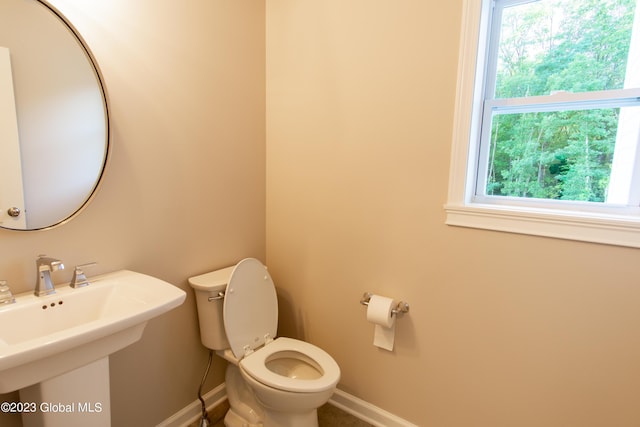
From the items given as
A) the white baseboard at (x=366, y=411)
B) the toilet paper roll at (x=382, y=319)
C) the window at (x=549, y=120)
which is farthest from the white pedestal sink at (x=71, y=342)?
the window at (x=549, y=120)

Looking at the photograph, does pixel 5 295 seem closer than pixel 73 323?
Yes

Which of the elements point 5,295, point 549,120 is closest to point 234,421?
point 5,295

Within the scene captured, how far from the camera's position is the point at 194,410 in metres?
1.67

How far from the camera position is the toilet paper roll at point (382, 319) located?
1490 mm

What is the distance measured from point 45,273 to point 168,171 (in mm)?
597

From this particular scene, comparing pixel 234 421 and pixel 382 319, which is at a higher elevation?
pixel 382 319

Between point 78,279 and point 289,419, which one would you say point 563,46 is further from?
point 78,279

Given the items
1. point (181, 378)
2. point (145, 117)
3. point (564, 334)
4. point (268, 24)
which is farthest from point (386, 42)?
point (181, 378)

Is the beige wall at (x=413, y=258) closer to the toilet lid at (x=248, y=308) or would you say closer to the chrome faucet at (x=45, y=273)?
the toilet lid at (x=248, y=308)

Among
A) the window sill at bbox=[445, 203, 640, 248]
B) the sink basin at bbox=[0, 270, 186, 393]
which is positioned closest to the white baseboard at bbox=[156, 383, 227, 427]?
the sink basin at bbox=[0, 270, 186, 393]

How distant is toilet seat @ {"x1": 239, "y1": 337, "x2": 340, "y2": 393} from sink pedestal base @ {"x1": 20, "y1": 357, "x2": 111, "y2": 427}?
1.83ft

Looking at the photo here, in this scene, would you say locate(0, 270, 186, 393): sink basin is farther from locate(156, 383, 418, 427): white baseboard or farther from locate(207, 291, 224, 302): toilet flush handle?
locate(156, 383, 418, 427): white baseboard

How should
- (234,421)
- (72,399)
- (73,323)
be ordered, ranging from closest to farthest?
(72,399) → (73,323) → (234,421)

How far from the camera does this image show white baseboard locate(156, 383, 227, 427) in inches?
62.2
